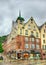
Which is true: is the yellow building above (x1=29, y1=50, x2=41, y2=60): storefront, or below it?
above

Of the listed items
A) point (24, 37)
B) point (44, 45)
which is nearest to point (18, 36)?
point (24, 37)

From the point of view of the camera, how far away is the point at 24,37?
84.0m

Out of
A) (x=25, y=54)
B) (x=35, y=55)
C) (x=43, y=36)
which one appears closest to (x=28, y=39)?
(x=25, y=54)

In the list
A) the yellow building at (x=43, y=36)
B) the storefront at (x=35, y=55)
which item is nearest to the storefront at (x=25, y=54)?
the storefront at (x=35, y=55)

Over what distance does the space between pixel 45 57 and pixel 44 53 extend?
1.98 m

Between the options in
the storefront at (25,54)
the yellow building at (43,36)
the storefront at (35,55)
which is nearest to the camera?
the storefront at (25,54)

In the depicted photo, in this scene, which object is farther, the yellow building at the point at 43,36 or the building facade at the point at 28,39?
the yellow building at the point at 43,36

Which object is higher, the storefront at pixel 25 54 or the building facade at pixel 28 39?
the building facade at pixel 28 39

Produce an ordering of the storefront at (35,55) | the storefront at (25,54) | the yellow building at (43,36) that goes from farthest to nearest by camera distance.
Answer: the yellow building at (43,36)
the storefront at (35,55)
the storefront at (25,54)

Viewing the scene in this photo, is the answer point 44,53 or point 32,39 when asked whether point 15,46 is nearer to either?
point 32,39

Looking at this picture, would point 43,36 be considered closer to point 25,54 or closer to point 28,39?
point 28,39

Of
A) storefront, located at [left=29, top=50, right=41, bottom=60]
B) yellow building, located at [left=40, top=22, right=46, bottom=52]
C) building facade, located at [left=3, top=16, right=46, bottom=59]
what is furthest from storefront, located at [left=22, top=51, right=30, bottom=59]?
yellow building, located at [left=40, top=22, right=46, bottom=52]

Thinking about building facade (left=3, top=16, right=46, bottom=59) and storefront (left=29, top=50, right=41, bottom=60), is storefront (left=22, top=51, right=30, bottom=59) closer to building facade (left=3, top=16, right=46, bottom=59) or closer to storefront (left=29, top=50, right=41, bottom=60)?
building facade (left=3, top=16, right=46, bottom=59)

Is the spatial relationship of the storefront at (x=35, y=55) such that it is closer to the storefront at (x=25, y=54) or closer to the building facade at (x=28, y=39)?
the building facade at (x=28, y=39)
